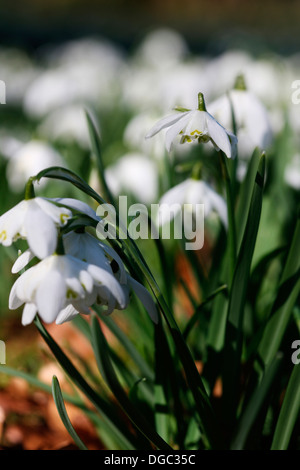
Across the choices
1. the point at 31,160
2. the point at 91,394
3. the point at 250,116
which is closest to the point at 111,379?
the point at 91,394

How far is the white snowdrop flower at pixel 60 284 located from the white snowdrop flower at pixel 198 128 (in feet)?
0.64

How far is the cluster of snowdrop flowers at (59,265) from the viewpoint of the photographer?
63 centimetres

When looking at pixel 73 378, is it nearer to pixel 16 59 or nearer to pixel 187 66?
pixel 187 66

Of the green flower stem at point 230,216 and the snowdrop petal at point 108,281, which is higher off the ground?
the green flower stem at point 230,216

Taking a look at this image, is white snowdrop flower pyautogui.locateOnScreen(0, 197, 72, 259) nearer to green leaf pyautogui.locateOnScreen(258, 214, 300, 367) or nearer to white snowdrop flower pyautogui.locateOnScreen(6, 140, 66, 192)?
green leaf pyautogui.locateOnScreen(258, 214, 300, 367)

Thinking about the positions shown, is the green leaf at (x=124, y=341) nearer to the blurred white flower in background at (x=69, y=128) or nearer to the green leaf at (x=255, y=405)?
the green leaf at (x=255, y=405)

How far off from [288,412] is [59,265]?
422 millimetres

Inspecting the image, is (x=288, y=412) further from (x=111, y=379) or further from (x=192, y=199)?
(x=192, y=199)

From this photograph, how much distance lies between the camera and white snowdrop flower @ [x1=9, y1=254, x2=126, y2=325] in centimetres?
63

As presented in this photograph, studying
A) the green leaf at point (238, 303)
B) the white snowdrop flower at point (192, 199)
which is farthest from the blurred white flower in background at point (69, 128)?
the green leaf at point (238, 303)

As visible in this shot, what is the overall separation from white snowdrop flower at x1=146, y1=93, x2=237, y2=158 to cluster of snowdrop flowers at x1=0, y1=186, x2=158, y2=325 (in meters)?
0.16

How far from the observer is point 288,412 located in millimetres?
842

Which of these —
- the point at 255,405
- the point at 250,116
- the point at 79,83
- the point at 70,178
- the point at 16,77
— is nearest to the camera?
the point at 70,178

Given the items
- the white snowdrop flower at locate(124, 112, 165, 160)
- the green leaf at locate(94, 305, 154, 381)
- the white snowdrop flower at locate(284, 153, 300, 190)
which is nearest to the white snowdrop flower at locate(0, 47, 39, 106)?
the white snowdrop flower at locate(124, 112, 165, 160)
